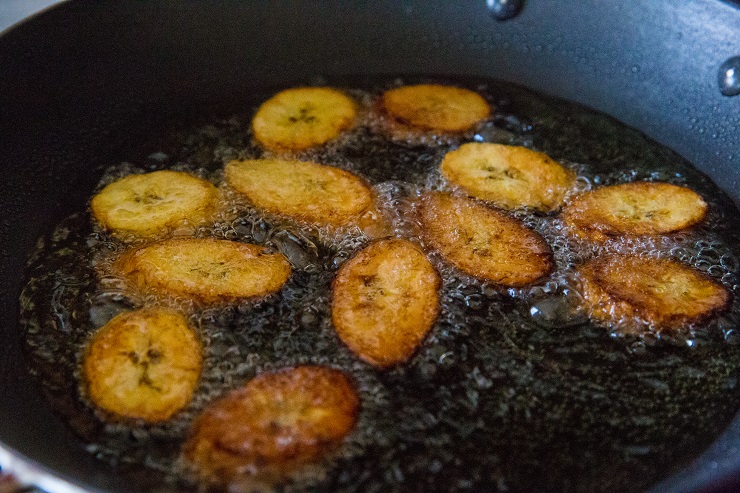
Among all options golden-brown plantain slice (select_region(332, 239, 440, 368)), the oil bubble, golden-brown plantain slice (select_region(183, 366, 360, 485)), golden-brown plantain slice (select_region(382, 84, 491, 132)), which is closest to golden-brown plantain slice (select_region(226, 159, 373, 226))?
golden-brown plantain slice (select_region(332, 239, 440, 368))

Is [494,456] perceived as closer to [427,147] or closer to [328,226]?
[328,226]

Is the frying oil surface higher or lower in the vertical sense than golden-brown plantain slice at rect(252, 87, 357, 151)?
lower

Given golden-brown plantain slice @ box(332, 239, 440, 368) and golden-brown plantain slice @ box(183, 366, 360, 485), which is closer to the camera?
golden-brown plantain slice @ box(183, 366, 360, 485)

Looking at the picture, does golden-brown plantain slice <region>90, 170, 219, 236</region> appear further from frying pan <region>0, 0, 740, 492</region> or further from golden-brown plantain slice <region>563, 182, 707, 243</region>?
golden-brown plantain slice <region>563, 182, 707, 243</region>

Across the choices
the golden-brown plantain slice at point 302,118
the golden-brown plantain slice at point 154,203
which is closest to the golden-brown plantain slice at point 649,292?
the golden-brown plantain slice at point 302,118

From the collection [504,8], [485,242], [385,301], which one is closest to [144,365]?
[385,301]

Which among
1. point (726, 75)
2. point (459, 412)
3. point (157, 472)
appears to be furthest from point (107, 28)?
point (726, 75)
